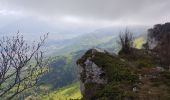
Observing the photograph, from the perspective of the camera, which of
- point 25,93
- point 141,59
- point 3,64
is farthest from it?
point 141,59

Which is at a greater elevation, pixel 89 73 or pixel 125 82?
pixel 89 73

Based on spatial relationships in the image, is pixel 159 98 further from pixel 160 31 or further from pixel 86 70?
pixel 160 31

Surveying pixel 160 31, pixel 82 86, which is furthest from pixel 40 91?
pixel 160 31

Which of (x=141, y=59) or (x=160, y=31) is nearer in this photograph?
(x=141, y=59)

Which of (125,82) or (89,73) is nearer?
(125,82)

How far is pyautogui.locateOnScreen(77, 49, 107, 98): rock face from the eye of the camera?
117 ft

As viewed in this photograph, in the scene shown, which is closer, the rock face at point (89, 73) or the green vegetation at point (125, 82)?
the green vegetation at point (125, 82)

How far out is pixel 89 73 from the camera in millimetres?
37750

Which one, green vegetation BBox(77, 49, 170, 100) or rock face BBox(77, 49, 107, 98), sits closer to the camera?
green vegetation BBox(77, 49, 170, 100)

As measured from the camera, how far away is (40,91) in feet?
63.0

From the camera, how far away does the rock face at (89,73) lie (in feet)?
117

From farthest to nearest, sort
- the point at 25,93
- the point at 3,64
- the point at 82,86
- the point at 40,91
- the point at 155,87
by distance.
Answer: the point at 82,86 < the point at 155,87 < the point at 40,91 < the point at 25,93 < the point at 3,64

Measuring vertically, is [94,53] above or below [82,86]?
above

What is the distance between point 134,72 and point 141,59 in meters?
11.5
